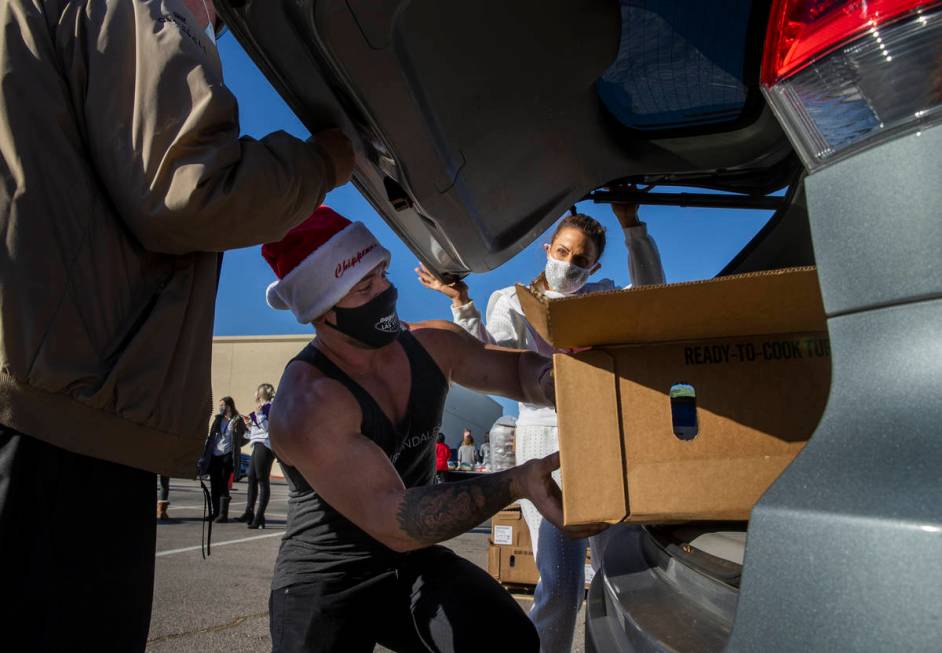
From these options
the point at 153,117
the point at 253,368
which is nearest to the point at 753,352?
the point at 153,117

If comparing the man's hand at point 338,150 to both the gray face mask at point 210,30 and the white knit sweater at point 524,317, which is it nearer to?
the gray face mask at point 210,30

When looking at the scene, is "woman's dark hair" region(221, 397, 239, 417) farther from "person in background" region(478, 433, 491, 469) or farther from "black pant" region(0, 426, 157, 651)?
"black pant" region(0, 426, 157, 651)

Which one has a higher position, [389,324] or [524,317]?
[524,317]

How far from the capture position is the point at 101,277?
1229mm

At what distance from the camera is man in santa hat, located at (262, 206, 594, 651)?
5.32 ft

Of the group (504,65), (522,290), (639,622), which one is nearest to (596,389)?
(522,290)

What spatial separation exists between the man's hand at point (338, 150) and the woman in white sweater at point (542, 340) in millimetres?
1101

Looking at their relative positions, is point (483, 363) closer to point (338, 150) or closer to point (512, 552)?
point (338, 150)

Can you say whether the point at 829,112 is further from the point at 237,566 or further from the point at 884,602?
the point at 237,566

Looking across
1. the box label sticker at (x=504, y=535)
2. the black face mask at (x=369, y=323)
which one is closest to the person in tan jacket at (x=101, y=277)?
the black face mask at (x=369, y=323)

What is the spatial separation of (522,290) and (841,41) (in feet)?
1.63

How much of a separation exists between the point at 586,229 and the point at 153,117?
2066 millimetres

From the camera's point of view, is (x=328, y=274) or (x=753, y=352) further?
(x=328, y=274)

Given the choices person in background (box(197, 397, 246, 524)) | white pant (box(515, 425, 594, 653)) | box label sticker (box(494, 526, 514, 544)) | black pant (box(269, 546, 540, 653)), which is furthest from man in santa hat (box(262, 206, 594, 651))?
person in background (box(197, 397, 246, 524))
